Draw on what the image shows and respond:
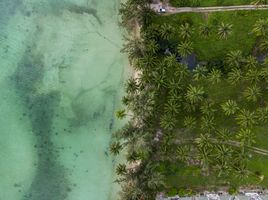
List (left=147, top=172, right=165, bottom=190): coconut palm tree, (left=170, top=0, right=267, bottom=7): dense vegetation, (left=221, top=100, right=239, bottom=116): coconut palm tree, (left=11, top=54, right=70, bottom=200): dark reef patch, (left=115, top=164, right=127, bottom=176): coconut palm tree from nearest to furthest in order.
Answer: (left=147, top=172, right=165, bottom=190): coconut palm tree
(left=221, top=100, right=239, bottom=116): coconut palm tree
(left=115, top=164, right=127, bottom=176): coconut palm tree
(left=170, top=0, right=267, bottom=7): dense vegetation
(left=11, top=54, right=70, bottom=200): dark reef patch

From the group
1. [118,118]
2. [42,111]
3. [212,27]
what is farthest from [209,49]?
[42,111]

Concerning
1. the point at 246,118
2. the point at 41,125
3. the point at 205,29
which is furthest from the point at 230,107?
the point at 41,125

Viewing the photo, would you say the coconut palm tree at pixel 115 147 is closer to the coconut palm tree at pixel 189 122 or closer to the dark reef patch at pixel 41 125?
the dark reef patch at pixel 41 125

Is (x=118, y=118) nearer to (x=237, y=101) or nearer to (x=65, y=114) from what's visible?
(x=65, y=114)

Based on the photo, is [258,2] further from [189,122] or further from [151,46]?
[189,122]

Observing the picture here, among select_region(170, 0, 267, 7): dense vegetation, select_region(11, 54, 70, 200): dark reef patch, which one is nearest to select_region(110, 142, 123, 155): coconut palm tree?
select_region(11, 54, 70, 200): dark reef patch

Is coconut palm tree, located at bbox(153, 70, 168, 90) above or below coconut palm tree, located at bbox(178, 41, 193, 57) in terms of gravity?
below

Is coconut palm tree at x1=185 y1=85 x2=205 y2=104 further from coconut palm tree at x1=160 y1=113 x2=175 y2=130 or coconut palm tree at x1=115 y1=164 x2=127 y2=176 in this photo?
coconut palm tree at x1=115 y1=164 x2=127 y2=176
